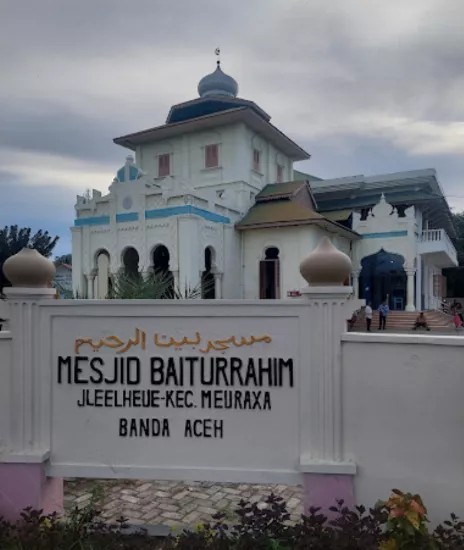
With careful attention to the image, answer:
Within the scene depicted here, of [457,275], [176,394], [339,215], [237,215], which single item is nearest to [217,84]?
[237,215]

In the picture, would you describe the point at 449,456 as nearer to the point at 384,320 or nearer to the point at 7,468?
the point at 7,468

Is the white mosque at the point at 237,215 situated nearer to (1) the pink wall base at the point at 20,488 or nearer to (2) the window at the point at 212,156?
(2) the window at the point at 212,156

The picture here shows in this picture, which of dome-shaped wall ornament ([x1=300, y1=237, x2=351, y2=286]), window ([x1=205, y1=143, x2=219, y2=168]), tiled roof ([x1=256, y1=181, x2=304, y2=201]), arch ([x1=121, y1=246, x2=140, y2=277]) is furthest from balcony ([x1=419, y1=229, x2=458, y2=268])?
dome-shaped wall ornament ([x1=300, y1=237, x2=351, y2=286])

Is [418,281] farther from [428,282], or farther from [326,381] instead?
[326,381]

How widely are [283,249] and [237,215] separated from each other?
2656 millimetres

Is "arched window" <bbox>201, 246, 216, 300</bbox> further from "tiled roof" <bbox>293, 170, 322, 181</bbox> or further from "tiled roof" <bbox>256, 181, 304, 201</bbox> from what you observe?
"tiled roof" <bbox>293, 170, 322, 181</bbox>

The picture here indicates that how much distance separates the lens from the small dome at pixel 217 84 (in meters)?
24.3

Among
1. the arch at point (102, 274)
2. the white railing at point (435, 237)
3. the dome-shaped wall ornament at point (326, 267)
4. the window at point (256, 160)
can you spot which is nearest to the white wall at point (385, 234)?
the white railing at point (435, 237)

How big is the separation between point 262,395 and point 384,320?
51.7ft

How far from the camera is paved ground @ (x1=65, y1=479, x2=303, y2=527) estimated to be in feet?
13.1

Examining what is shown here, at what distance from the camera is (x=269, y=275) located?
65.1 feet

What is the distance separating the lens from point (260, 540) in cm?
291

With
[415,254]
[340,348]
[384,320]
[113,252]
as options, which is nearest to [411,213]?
[415,254]

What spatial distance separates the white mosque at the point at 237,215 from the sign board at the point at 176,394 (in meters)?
11.9
